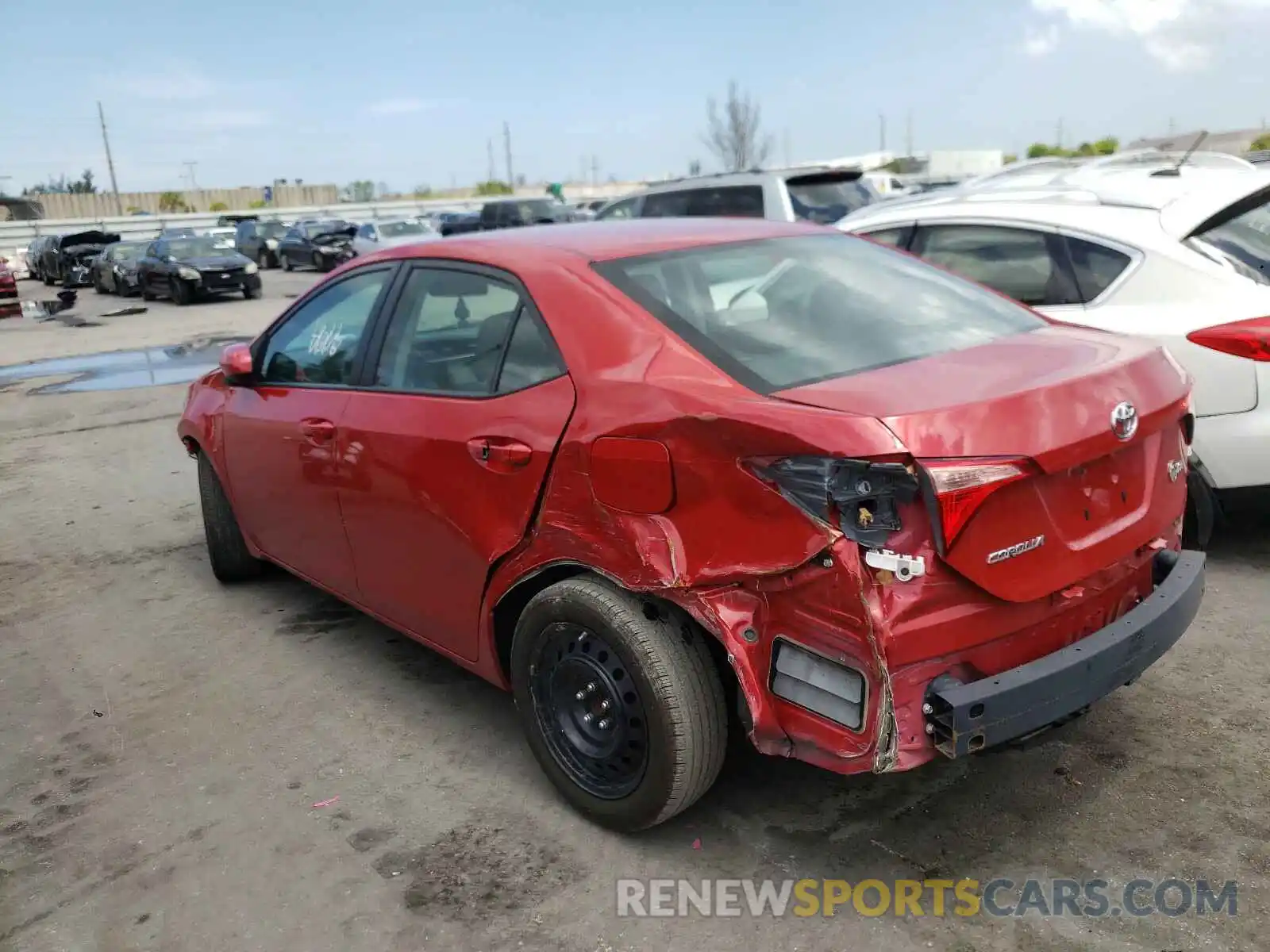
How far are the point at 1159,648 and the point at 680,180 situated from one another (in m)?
10.6

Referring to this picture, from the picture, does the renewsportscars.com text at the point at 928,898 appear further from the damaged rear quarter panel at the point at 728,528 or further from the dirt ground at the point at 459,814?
the damaged rear quarter panel at the point at 728,528

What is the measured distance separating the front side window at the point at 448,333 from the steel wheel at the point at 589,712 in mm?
835

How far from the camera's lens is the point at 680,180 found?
12625 millimetres

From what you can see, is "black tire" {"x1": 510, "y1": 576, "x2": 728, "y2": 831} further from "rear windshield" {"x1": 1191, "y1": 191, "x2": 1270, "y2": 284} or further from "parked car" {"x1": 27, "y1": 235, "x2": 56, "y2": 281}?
"parked car" {"x1": 27, "y1": 235, "x2": 56, "y2": 281}

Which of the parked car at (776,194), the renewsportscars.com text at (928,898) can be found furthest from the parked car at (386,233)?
the renewsportscars.com text at (928,898)

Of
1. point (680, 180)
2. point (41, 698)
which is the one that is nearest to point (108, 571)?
point (41, 698)

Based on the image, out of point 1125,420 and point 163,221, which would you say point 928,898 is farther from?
→ point 163,221

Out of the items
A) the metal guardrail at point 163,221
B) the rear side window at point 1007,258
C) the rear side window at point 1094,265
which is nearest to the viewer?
the rear side window at point 1094,265

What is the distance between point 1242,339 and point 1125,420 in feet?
6.54

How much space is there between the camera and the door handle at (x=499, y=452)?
303 cm

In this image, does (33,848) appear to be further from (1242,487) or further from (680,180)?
(680,180)

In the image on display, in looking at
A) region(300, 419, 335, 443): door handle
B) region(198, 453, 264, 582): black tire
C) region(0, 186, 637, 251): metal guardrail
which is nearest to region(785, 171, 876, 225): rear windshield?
region(198, 453, 264, 582): black tire

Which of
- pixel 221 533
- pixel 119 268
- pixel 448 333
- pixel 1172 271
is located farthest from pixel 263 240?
pixel 1172 271

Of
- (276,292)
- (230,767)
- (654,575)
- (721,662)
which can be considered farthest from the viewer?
(276,292)
